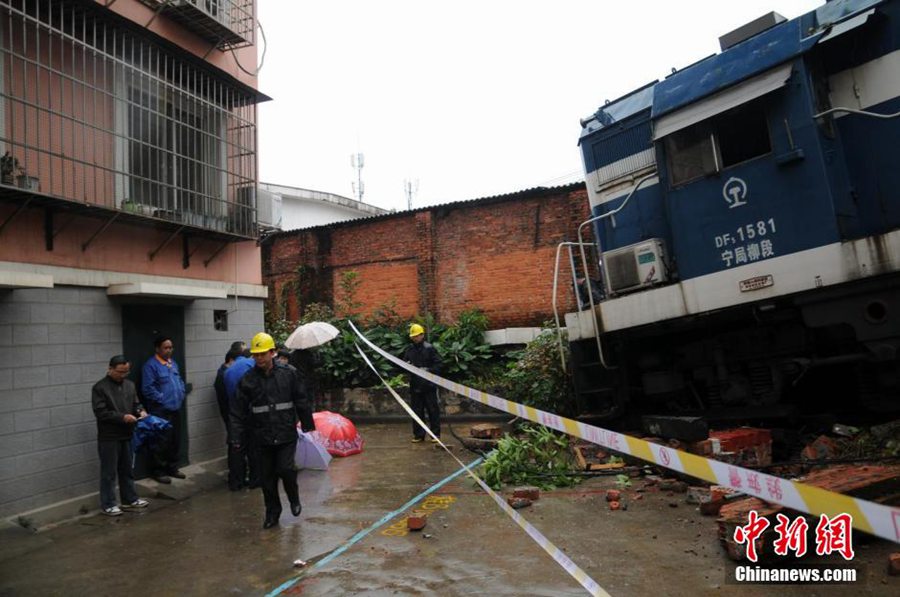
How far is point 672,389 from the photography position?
6.98 m

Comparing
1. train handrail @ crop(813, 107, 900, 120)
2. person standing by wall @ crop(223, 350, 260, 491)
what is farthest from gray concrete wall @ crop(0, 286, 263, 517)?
train handrail @ crop(813, 107, 900, 120)

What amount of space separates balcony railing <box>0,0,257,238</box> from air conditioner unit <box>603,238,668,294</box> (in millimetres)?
4798

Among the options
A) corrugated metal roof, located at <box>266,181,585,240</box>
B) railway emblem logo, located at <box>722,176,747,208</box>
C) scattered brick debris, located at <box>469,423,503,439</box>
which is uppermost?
corrugated metal roof, located at <box>266,181,585,240</box>

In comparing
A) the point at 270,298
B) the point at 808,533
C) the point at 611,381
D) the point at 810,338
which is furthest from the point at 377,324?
the point at 808,533

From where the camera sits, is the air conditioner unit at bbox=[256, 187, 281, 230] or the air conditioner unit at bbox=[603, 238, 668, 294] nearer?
the air conditioner unit at bbox=[603, 238, 668, 294]

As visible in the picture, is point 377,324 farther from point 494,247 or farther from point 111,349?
point 111,349

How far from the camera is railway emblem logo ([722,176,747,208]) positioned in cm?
597

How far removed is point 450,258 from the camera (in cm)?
1442

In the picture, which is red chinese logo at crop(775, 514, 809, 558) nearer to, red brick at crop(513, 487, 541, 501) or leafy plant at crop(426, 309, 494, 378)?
red brick at crop(513, 487, 541, 501)

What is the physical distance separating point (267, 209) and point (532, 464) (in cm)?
496

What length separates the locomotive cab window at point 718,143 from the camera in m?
5.91

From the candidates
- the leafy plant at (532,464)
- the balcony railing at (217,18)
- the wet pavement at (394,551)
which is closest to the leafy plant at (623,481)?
the wet pavement at (394,551)

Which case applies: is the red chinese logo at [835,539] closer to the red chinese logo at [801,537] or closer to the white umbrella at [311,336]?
the red chinese logo at [801,537]

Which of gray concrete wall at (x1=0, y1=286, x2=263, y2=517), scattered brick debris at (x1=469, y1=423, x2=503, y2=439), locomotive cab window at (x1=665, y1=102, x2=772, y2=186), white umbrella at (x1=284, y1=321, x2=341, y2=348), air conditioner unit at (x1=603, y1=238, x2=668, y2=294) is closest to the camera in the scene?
gray concrete wall at (x1=0, y1=286, x2=263, y2=517)
